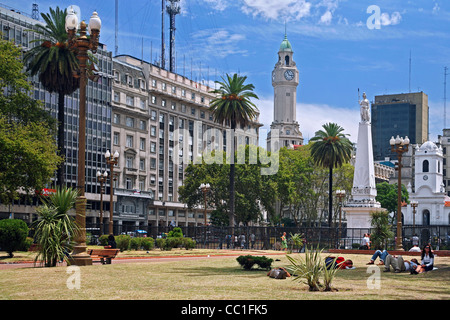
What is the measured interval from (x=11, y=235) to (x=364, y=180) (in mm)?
33577

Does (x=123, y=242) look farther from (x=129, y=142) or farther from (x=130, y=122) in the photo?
(x=130, y=122)

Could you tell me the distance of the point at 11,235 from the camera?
2947 cm

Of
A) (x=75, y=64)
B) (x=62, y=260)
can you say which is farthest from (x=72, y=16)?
(x=75, y=64)

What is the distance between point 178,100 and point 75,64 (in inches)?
2320

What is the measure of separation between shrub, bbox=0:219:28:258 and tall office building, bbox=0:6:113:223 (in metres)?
49.4

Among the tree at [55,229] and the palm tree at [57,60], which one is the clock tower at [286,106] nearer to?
the palm tree at [57,60]

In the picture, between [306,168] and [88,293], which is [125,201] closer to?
[306,168]

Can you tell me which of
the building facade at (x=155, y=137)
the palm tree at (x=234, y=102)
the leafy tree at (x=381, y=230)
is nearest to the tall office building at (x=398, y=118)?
the building facade at (x=155, y=137)

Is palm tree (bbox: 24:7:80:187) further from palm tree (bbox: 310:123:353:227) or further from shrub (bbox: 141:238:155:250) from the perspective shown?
palm tree (bbox: 310:123:353:227)

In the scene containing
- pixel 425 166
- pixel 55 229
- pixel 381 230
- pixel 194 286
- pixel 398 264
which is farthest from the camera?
pixel 425 166

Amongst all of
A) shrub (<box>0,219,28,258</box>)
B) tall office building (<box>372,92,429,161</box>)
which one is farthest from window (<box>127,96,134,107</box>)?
tall office building (<box>372,92,429,161</box>)

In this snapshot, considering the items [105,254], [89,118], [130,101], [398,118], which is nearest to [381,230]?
[105,254]

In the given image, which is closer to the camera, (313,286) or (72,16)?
(313,286)

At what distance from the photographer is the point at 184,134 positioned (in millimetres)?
110000
